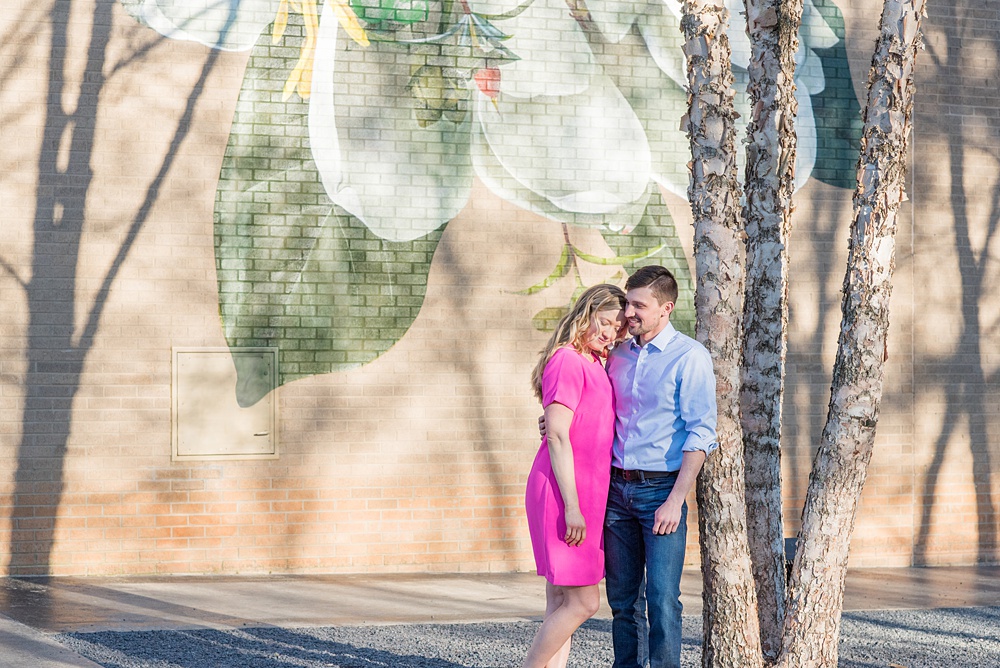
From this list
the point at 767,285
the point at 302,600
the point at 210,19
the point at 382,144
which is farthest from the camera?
the point at 382,144

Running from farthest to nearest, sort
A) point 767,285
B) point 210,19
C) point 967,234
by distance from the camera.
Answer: point 967,234 → point 210,19 → point 767,285

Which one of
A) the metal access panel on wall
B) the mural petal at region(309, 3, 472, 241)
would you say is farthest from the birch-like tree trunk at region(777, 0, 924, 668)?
the metal access panel on wall

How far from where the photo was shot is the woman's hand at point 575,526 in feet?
17.0

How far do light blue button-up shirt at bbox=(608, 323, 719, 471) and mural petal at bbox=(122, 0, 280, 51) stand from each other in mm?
6122

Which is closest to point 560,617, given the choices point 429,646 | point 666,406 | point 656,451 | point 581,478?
point 581,478

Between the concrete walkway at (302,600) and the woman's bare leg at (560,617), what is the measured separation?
2.89 m

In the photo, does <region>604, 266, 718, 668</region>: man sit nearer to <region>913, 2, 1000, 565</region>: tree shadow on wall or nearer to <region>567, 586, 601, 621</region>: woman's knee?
<region>567, 586, 601, 621</region>: woman's knee

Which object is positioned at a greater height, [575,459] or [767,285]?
[767,285]

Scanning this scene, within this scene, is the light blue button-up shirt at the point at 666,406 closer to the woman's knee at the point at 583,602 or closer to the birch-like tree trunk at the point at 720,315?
the birch-like tree trunk at the point at 720,315

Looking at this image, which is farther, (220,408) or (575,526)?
(220,408)

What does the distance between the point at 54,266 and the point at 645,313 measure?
6.20 m

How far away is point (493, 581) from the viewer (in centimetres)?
1020

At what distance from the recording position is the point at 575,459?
17.3 ft

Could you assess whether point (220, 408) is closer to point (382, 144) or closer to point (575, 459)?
point (382, 144)
